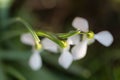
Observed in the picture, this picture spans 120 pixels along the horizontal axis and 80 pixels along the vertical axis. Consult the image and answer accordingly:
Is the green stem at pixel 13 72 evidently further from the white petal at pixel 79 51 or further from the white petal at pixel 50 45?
the white petal at pixel 79 51

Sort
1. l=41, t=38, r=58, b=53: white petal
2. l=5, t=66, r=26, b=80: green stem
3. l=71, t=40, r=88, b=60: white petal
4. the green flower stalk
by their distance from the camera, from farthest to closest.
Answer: the green flower stalk, l=5, t=66, r=26, b=80: green stem, l=41, t=38, r=58, b=53: white petal, l=71, t=40, r=88, b=60: white petal

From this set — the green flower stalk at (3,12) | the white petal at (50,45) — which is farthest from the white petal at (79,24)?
the green flower stalk at (3,12)

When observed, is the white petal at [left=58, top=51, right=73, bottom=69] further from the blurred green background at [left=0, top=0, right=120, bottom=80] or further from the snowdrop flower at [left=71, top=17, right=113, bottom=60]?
the blurred green background at [left=0, top=0, right=120, bottom=80]

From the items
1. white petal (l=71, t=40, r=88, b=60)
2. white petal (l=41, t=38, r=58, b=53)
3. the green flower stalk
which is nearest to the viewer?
white petal (l=71, t=40, r=88, b=60)

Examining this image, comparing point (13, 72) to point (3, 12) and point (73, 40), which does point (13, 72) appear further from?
point (73, 40)

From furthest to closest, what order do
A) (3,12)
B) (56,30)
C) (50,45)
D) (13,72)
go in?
(56,30)
(3,12)
(13,72)
(50,45)

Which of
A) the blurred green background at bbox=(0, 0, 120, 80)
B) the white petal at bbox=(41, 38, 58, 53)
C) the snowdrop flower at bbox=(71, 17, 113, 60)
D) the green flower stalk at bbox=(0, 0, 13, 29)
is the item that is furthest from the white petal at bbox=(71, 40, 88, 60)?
the green flower stalk at bbox=(0, 0, 13, 29)

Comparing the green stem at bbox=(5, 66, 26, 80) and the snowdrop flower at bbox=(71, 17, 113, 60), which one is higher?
the green stem at bbox=(5, 66, 26, 80)

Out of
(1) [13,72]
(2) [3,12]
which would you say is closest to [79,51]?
(1) [13,72]
